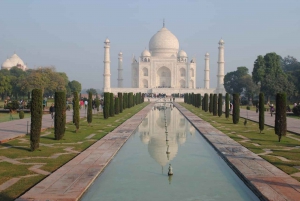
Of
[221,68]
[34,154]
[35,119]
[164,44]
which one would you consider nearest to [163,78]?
[164,44]

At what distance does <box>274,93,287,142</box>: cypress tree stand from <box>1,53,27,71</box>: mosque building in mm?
52077

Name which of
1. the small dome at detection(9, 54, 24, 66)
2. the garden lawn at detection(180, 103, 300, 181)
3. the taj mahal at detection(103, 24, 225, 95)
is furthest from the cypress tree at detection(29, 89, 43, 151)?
the small dome at detection(9, 54, 24, 66)

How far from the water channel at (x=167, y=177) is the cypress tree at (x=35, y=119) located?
169cm

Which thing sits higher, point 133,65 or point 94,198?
point 133,65

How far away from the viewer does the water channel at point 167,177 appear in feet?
15.2

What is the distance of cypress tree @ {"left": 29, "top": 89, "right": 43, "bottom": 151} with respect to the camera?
7617mm

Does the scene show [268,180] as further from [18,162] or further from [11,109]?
[11,109]

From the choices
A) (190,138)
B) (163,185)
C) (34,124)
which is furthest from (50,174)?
(190,138)

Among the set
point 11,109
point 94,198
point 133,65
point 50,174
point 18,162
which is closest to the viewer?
point 94,198

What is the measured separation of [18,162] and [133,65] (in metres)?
45.2

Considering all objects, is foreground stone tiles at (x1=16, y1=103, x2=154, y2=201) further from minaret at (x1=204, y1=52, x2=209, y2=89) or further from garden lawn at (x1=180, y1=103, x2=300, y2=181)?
minaret at (x1=204, y1=52, x2=209, y2=89)

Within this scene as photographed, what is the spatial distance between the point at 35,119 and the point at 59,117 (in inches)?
58.3

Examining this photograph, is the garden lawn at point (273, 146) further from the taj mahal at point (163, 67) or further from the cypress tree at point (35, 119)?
the taj mahal at point (163, 67)

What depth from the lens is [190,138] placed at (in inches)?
388
